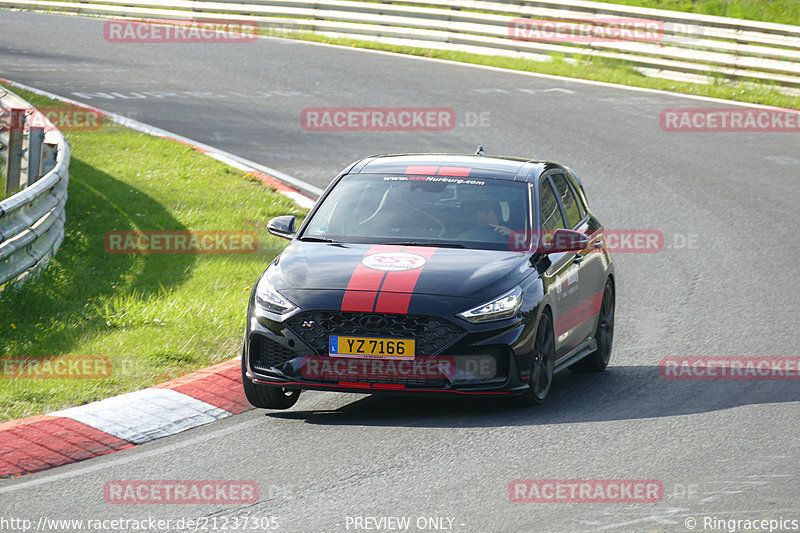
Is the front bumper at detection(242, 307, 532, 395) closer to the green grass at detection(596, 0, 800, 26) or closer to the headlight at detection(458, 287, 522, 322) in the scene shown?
the headlight at detection(458, 287, 522, 322)

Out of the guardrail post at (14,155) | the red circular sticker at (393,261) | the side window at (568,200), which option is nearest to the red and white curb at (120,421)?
the red circular sticker at (393,261)

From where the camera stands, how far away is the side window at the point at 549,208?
8.99 m

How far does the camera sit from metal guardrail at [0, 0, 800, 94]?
891 inches

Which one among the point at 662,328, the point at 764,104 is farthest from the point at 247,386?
the point at 764,104

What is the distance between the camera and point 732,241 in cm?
1399

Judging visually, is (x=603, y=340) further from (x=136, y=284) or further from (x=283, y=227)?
(x=136, y=284)

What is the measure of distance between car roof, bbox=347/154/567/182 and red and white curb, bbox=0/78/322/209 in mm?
4570

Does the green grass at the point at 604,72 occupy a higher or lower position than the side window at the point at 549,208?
lower

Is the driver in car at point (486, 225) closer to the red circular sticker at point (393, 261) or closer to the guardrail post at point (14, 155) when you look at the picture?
the red circular sticker at point (393, 261)

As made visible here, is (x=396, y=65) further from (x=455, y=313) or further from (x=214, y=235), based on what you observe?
(x=455, y=313)

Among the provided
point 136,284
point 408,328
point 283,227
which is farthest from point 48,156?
point 408,328

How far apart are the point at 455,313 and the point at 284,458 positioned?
1.38m

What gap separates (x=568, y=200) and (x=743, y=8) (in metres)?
18.3

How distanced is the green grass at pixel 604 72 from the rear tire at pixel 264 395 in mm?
15552
